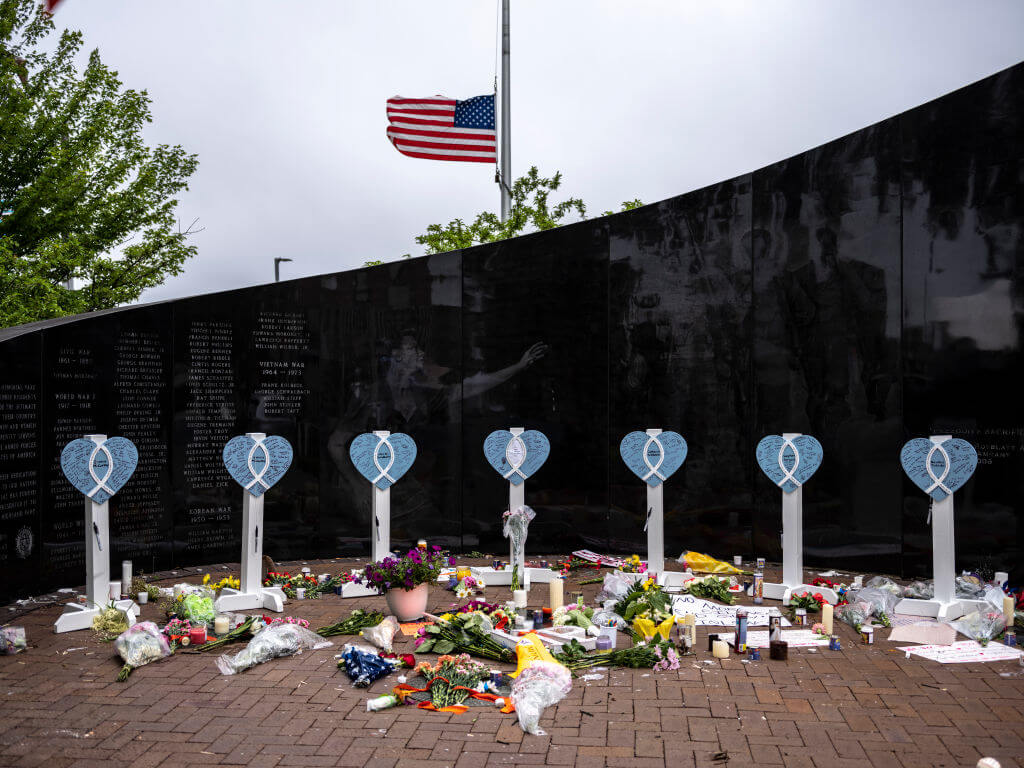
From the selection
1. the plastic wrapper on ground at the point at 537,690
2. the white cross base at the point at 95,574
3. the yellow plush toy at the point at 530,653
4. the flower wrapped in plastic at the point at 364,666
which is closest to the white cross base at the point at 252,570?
the white cross base at the point at 95,574

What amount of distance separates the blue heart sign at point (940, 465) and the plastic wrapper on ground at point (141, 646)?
6051 millimetres

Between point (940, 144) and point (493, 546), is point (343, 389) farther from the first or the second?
point (940, 144)

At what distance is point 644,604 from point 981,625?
8.21 ft

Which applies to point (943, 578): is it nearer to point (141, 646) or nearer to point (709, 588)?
point (709, 588)

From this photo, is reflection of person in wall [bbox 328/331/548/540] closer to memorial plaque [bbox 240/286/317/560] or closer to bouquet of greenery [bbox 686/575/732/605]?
memorial plaque [bbox 240/286/317/560]

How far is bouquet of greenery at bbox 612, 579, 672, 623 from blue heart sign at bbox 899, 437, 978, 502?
2408 millimetres

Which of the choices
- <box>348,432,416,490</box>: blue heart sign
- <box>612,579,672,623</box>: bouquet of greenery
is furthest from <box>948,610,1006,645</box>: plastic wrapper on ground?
<box>348,432,416,490</box>: blue heart sign

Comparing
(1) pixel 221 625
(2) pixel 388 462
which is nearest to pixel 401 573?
(1) pixel 221 625

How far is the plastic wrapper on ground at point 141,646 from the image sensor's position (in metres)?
5.69

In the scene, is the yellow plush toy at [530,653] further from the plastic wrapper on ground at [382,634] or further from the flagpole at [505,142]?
the flagpole at [505,142]

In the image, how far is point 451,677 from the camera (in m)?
5.18

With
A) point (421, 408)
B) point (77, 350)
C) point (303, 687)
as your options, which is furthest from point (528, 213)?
point (303, 687)

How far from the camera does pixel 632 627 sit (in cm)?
638

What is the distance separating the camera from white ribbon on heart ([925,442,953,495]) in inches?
274
